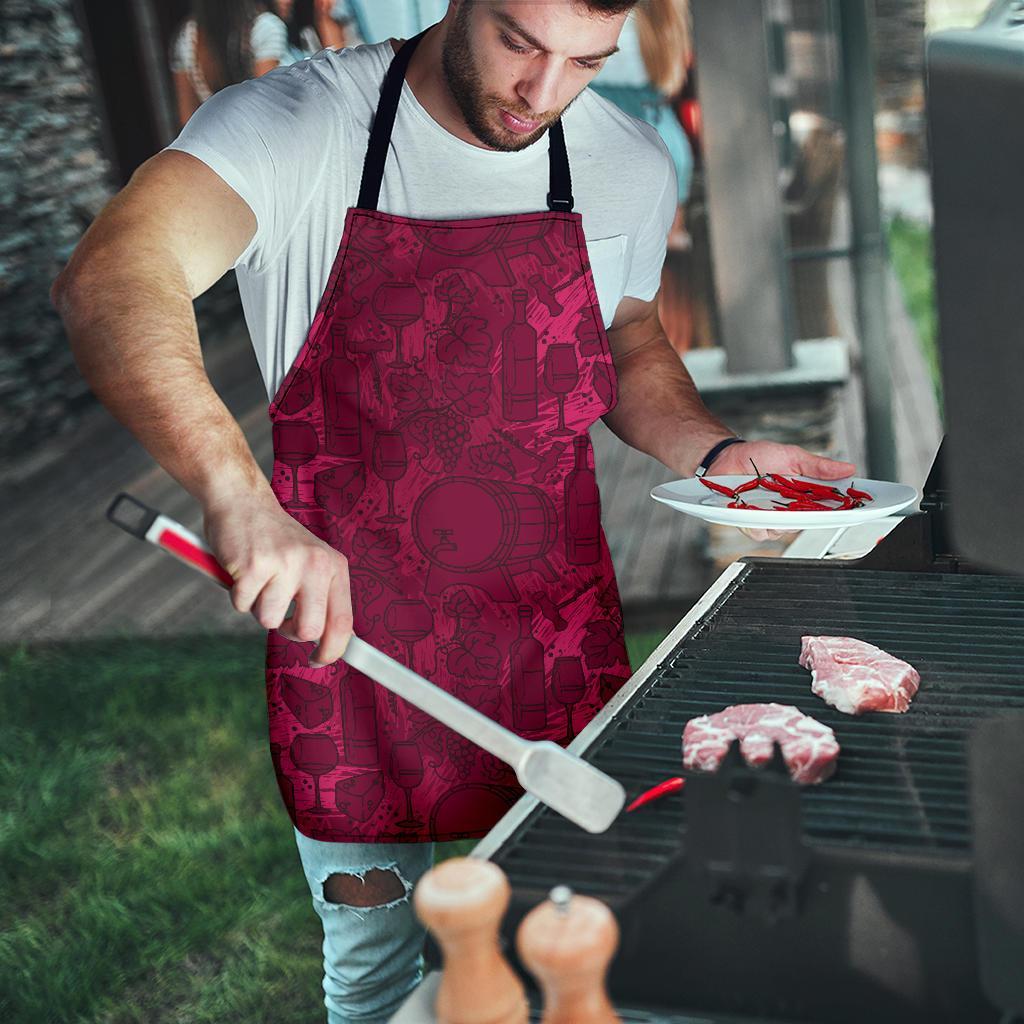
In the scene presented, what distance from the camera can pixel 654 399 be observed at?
2.22 m

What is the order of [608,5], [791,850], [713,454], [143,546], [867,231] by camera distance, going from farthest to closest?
[143,546]
[867,231]
[713,454]
[608,5]
[791,850]

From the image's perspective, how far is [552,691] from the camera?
196 cm

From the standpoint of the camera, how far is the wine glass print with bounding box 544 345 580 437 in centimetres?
195

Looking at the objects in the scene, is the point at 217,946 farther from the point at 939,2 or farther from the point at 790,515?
the point at 939,2

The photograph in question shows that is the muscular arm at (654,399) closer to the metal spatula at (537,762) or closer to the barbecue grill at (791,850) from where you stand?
the barbecue grill at (791,850)

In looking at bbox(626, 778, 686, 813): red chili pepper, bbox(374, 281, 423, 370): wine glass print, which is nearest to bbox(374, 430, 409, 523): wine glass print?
bbox(374, 281, 423, 370): wine glass print

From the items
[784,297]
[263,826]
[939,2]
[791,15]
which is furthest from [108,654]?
[939,2]

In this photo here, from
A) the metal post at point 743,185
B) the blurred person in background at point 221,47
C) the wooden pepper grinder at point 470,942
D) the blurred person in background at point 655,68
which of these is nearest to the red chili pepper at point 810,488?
the wooden pepper grinder at point 470,942

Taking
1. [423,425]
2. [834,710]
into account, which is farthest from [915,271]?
[834,710]

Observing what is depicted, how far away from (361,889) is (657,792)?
0.82 meters

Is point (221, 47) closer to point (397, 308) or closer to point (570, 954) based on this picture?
point (397, 308)

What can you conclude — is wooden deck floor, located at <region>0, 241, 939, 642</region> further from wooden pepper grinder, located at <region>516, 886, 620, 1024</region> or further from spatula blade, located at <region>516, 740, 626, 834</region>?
wooden pepper grinder, located at <region>516, 886, 620, 1024</region>

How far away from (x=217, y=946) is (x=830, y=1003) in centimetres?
244

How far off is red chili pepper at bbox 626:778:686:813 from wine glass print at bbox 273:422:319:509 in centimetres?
81
